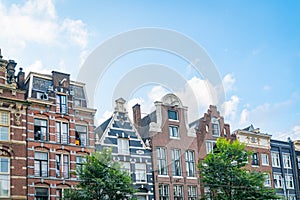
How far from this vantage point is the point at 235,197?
40938 mm

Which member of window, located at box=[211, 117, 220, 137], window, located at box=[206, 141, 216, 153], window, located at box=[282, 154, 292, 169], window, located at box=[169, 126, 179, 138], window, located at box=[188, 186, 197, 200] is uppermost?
window, located at box=[211, 117, 220, 137]

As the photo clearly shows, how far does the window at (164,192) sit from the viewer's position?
42531 millimetres

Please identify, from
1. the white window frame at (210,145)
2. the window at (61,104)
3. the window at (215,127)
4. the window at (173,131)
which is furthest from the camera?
the window at (215,127)

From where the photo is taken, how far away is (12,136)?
1369 inches

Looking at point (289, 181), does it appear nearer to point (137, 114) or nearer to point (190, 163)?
point (190, 163)

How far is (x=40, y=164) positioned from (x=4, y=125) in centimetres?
415

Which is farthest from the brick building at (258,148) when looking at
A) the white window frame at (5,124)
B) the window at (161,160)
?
the white window frame at (5,124)

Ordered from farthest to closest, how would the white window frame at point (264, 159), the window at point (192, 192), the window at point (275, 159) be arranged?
the window at point (275, 159) < the white window frame at point (264, 159) < the window at point (192, 192)

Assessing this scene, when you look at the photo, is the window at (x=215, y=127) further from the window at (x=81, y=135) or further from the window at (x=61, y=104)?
the window at (x=61, y=104)

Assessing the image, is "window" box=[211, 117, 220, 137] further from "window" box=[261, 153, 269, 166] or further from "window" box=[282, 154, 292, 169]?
"window" box=[282, 154, 292, 169]

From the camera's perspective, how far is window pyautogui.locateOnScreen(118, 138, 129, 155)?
41306 mm

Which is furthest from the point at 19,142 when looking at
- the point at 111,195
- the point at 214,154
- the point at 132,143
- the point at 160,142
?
the point at 214,154

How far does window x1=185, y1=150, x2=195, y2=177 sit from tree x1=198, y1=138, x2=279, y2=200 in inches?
123

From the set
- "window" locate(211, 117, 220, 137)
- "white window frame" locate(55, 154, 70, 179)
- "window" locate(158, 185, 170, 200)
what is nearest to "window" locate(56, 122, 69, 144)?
"white window frame" locate(55, 154, 70, 179)
